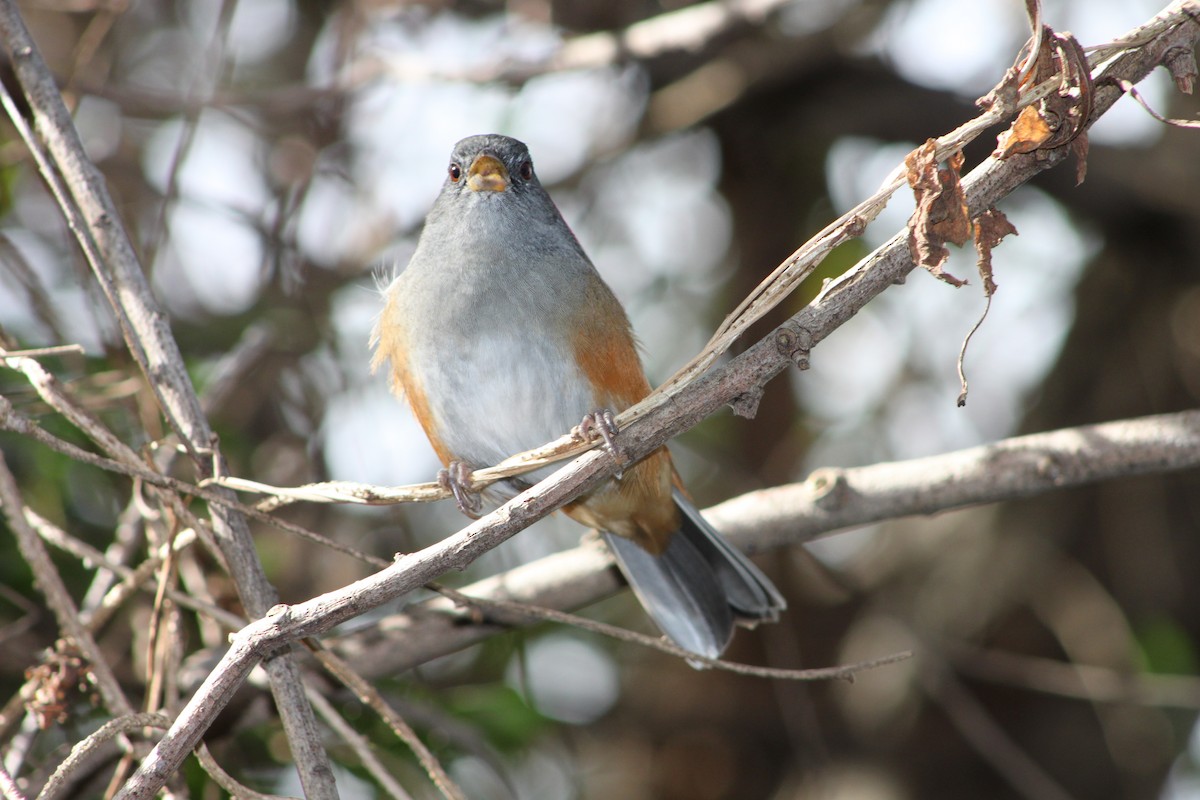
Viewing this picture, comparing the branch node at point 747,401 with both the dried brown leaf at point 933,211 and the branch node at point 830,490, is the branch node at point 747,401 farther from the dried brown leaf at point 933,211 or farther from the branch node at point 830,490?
the branch node at point 830,490

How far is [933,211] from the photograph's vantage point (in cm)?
192

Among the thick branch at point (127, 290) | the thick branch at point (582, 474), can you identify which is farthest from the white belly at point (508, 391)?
the thick branch at point (582, 474)

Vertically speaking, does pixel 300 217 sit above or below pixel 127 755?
above

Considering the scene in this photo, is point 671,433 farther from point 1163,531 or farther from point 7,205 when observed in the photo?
point 1163,531

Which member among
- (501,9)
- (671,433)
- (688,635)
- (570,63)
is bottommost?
(688,635)

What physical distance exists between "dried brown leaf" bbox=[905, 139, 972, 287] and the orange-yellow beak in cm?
178

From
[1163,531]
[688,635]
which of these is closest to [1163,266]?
[1163,531]

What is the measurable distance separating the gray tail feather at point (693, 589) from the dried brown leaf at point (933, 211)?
166 centimetres

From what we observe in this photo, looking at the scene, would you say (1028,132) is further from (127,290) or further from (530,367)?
(127,290)

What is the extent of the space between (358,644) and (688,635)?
1.05 m

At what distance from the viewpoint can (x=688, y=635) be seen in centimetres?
350

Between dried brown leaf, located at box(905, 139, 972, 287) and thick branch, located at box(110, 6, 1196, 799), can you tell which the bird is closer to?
thick branch, located at box(110, 6, 1196, 799)

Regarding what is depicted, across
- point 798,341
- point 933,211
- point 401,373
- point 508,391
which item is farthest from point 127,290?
point 933,211

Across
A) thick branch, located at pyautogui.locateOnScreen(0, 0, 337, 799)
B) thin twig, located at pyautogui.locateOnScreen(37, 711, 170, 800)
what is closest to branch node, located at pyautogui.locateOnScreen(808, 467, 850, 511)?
thick branch, located at pyautogui.locateOnScreen(0, 0, 337, 799)
